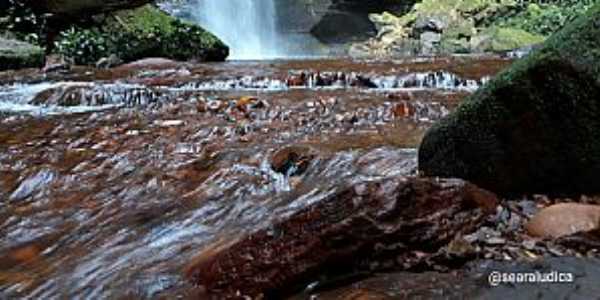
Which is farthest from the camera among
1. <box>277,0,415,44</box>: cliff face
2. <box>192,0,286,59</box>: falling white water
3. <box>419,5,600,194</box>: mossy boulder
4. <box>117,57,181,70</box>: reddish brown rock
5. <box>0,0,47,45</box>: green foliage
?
<box>277,0,415,44</box>: cliff face

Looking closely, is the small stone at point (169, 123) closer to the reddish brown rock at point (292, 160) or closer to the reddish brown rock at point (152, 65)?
the reddish brown rock at point (292, 160)

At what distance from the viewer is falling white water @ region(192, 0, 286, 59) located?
24.0 metres

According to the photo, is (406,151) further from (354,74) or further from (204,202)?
(354,74)

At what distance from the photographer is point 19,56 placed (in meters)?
11.9

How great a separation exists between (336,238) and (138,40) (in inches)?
506

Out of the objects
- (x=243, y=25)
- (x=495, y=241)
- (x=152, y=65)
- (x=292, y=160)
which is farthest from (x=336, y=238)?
(x=243, y=25)

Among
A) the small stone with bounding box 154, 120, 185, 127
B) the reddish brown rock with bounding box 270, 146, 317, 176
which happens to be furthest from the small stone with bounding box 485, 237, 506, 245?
the small stone with bounding box 154, 120, 185, 127

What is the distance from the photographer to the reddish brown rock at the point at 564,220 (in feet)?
9.09

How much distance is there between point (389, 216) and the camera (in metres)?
2.68

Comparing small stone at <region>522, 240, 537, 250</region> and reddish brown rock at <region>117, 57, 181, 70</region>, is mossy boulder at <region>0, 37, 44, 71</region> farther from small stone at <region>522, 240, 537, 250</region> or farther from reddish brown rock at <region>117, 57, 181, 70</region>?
small stone at <region>522, 240, 537, 250</region>

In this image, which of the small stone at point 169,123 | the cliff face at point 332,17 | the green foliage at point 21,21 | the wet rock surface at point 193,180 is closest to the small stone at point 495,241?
the wet rock surface at point 193,180

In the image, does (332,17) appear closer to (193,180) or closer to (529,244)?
(193,180)

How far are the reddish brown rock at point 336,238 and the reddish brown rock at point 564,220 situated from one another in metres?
0.35

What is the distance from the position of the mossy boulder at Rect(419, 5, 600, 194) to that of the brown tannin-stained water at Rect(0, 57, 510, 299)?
2.23ft
